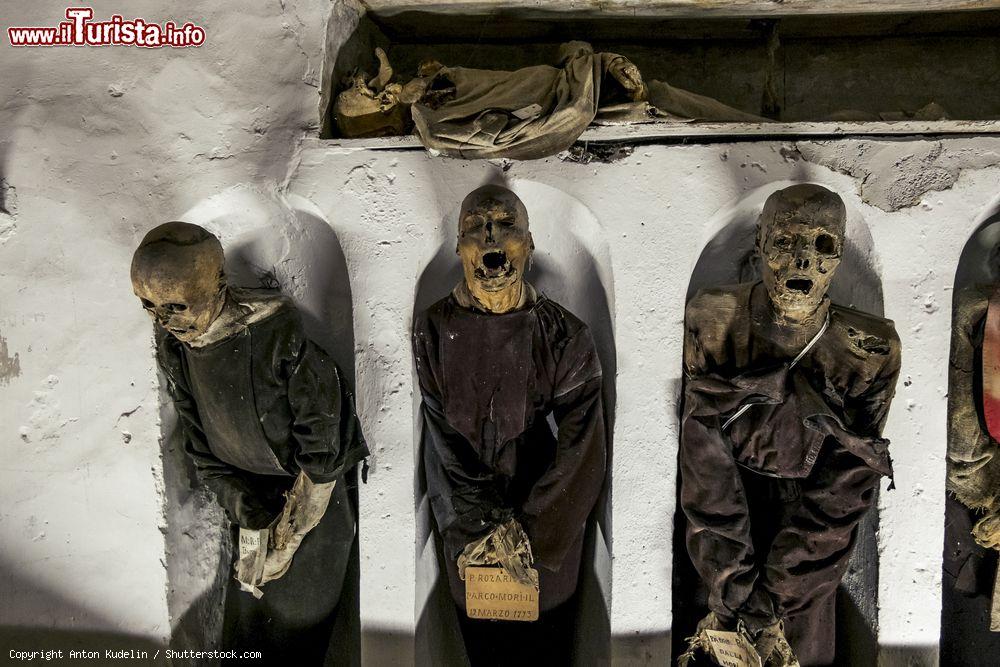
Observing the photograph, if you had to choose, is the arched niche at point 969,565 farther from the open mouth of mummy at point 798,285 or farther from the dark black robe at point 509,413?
the dark black robe at point 509,413

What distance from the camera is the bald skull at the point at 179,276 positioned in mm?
2756

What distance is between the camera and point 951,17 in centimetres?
340

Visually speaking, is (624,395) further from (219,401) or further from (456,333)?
(219,401)

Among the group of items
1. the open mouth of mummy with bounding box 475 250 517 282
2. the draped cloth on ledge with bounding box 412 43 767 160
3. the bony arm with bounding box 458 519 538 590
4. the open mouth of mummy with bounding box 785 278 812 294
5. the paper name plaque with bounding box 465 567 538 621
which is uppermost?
the draped cloth on ledge with bounding box 412 43 767 160

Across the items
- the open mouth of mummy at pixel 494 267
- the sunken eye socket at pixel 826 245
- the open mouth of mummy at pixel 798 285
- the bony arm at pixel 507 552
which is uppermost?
the sunken eye socket at pixel 826 245

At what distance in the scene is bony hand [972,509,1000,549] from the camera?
3.19 m

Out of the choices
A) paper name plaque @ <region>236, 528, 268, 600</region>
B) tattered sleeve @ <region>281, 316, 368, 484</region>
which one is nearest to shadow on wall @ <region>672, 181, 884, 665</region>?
tattered sleeve @ <region>281, 316, 368, 484</region>

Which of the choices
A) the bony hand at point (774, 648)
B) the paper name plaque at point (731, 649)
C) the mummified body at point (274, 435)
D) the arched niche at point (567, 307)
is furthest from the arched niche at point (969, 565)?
the mummified body at point (274, 435)

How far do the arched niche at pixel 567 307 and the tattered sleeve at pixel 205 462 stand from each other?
635 millimetres

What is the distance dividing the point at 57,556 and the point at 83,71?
1888 millimetres

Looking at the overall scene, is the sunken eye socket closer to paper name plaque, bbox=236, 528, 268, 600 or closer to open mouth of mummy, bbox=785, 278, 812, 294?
open mouth of mummy, bbox=785, 278, 812, 294

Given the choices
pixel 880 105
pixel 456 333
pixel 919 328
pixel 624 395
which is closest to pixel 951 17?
pixel 880 105

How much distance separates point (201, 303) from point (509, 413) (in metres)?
1.15

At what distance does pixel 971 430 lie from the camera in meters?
3.18
